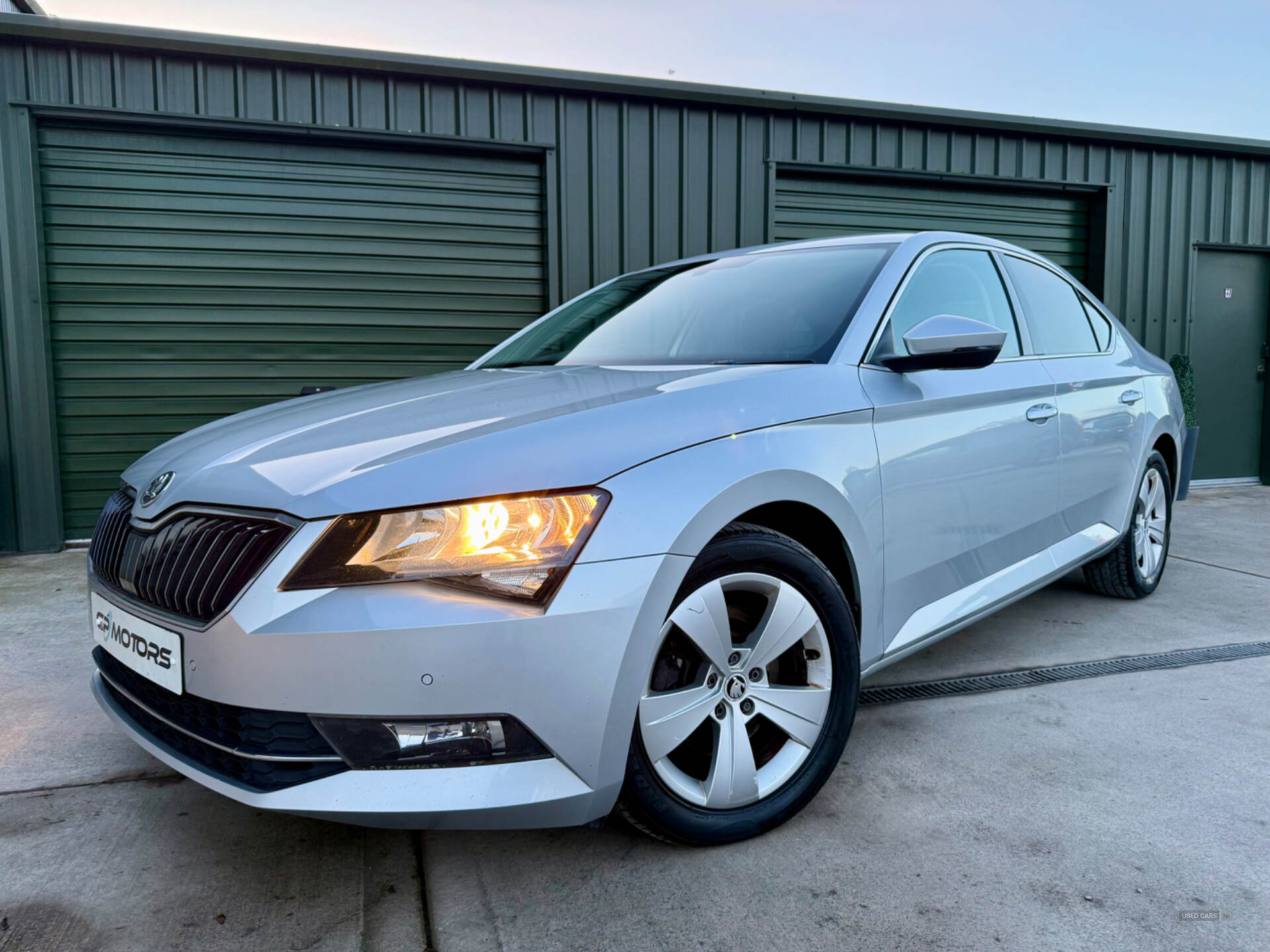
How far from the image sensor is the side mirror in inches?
86.8

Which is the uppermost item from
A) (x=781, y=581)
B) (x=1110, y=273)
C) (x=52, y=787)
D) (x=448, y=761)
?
(x=1110, y=273)

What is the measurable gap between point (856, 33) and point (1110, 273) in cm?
394

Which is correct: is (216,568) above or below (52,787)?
above

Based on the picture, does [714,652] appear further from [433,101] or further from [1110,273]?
[1110,273]

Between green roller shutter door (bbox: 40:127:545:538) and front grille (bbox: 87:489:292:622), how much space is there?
447cm

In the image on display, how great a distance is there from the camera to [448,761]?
60.4 inches

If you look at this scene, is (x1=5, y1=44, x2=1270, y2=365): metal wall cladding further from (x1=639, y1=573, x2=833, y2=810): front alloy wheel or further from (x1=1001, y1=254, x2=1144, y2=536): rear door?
(x1=639, y1=573, x2=833, y2=810): front alloy wheel

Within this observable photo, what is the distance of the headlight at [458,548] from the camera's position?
1520 millimetres

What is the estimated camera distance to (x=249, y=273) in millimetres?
6070

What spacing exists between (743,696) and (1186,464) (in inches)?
142

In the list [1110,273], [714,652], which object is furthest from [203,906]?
[1110,273]

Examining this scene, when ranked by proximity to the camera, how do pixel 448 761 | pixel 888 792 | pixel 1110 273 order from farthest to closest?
pixel 1110 273, pixel 888 792, pixel 448 761

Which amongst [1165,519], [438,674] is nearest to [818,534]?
[438,674]

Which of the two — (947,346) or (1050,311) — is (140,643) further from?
(1050,311)
